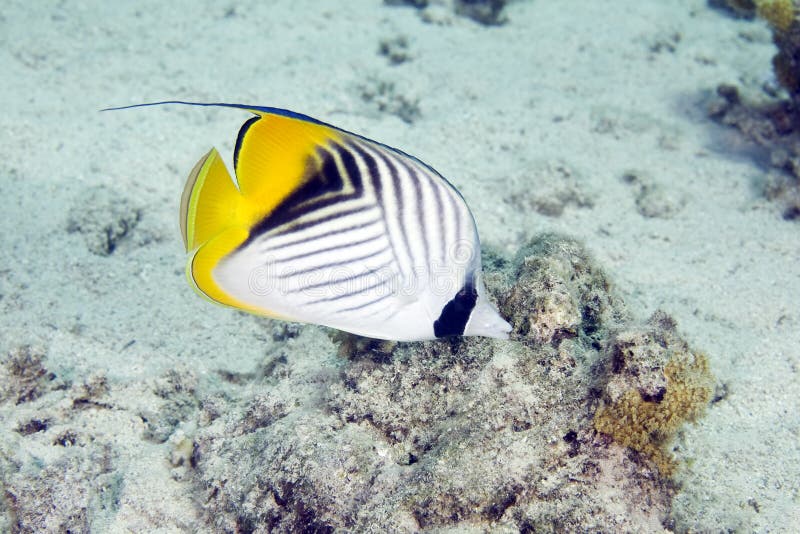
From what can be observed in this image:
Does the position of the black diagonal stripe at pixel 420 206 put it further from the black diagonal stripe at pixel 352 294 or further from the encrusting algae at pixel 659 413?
the encrusting algae at pixel 659 413

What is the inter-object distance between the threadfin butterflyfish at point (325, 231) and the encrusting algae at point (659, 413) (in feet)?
2.36

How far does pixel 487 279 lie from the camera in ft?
8.09

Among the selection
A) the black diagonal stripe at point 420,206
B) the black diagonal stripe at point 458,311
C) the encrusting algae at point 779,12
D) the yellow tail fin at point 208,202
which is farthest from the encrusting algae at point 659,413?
the encrusting algae at point 779,12

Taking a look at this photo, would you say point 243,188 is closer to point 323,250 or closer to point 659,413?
point 323,250

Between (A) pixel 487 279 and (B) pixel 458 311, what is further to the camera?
(A) pixel 487 279

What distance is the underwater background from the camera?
198cm

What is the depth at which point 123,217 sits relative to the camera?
14.7 ft

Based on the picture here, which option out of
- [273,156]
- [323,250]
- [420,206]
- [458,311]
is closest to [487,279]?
[458,311]

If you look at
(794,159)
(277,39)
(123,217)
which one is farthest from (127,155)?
(794,159)

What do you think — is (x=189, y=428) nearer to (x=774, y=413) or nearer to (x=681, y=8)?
(x=774, y=413)

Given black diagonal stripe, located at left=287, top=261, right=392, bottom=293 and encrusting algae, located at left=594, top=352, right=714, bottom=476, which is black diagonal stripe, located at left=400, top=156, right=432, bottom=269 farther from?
encrusting algae, located at left=594, top=352, right=714, bottom=476

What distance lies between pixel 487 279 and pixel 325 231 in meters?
0.99

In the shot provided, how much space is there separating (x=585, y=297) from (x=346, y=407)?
1158 mm

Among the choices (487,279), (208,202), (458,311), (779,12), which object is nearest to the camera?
(208,202)
